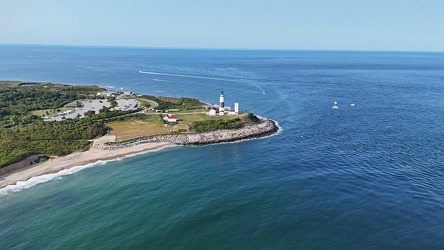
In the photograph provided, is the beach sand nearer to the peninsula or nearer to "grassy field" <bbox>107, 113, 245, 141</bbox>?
the peninsula

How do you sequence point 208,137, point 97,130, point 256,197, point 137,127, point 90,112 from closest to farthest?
point 256,197
point 208,137
point 97,130
point 137,127
point 90,112

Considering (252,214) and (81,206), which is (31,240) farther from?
(252,214)

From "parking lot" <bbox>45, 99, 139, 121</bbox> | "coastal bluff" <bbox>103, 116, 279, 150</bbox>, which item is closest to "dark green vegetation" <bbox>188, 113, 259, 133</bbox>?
"coastal bluff" <bbox>103, 116, 279, 150</bbox>

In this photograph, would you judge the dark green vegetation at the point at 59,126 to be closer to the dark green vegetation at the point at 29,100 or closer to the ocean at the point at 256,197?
the dark green vegetation at the point at 29,100

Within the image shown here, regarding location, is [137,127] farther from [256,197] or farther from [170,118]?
[256,197]

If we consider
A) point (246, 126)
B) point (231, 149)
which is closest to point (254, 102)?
point (246, 126)

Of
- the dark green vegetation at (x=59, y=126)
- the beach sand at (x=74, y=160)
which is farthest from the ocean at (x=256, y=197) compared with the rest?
the dark green vegetation at (x=59, y=126)

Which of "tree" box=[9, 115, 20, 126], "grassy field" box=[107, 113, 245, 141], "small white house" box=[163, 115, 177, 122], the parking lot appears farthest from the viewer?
the parking lot

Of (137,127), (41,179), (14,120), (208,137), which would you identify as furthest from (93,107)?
(41,179)
